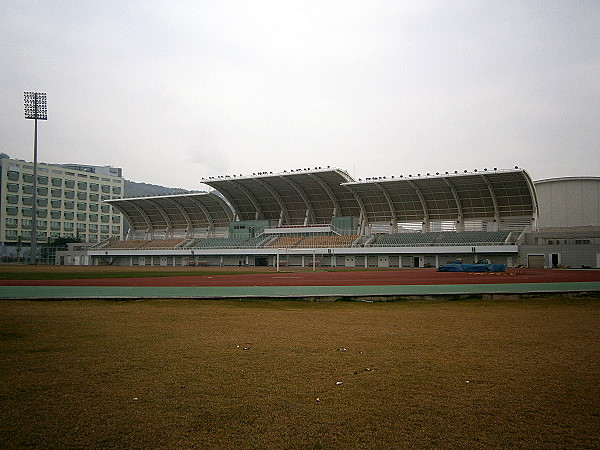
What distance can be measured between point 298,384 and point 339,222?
71093mm

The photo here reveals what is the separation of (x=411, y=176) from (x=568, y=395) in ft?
211

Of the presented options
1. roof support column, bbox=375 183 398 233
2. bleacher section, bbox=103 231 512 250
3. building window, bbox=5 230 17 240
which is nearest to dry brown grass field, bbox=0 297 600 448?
bleacher section, bbox=103 231 512 250

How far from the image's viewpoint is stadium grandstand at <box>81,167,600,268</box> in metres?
64.8

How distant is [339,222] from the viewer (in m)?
77.2

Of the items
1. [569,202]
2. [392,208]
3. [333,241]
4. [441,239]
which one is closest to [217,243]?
[333,241]

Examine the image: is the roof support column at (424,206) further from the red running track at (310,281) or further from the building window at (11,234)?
the building window at (11,234)

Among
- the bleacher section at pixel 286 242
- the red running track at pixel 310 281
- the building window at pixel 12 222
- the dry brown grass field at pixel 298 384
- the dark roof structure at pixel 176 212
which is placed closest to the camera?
the dry brown grass field at pixel 298 384

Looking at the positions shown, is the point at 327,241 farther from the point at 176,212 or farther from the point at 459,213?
the point at 176,212

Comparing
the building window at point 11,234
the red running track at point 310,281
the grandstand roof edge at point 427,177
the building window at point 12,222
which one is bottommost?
the red running track at point 310,281

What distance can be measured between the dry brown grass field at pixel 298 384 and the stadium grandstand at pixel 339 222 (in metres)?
48.8

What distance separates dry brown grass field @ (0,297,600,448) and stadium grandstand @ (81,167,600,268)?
48.8 m

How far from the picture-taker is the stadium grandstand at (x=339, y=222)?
64750 mm

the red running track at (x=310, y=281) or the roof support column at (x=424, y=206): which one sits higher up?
the roof support column at (x=424, y=206)

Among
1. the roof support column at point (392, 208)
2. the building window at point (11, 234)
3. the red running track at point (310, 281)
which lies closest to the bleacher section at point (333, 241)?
the roof support column at point (392, 208)
